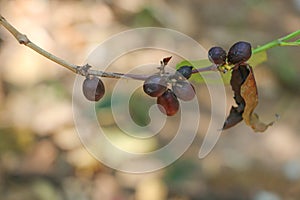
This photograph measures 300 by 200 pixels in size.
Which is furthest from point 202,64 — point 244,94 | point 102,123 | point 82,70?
point 102,123

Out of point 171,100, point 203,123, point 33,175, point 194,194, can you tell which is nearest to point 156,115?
point 203,123

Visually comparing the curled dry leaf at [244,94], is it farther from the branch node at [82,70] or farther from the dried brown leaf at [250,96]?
the branch node at [82,70]

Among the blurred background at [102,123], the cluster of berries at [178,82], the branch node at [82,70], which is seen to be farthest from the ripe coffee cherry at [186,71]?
the blurred background at [102,123]

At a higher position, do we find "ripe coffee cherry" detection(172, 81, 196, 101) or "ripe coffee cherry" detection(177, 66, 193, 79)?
"ripe coffee cherry" detection(177, 66, 193, 79)

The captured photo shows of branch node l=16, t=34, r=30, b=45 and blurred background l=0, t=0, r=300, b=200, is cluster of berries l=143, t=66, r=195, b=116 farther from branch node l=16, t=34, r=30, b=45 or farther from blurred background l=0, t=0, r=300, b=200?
blurred background l=0, t=0, r=300, b=200

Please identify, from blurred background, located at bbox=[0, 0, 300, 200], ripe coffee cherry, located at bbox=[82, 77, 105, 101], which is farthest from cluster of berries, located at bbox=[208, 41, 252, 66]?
blurred background, located at bbox=[0, 0, 300, 200]

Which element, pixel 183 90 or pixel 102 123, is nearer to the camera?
pixel 183 90

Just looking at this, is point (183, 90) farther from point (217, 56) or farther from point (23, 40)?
point (23, 40)
